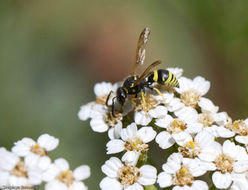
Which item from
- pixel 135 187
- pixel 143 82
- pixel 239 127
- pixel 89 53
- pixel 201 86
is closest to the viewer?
pixel 135 187

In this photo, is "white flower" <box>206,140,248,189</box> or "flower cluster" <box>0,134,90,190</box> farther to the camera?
"white flower" <box>206,140,248,189</box>

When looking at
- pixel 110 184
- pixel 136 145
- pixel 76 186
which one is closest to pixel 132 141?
pixel 136 145

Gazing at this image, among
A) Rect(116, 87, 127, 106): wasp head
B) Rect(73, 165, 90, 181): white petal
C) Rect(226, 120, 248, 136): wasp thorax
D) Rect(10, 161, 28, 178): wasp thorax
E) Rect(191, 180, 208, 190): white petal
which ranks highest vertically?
Rect(116, 87, 127, 106): wasp head

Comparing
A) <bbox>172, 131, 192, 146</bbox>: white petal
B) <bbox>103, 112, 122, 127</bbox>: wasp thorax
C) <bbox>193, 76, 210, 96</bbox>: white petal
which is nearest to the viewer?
<bbox>172, 131, 192, 146</bbox>: white petal

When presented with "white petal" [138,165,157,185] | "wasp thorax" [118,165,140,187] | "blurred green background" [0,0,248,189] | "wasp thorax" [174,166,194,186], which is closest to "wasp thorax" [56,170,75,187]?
"wasp thorax" [118,165,140,187]

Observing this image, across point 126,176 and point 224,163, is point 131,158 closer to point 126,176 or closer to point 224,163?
point 126,176

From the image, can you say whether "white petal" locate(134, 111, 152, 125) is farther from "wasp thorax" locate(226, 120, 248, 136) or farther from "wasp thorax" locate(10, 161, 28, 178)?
"wasp thorax" locate(10, 161, 28, 178)
